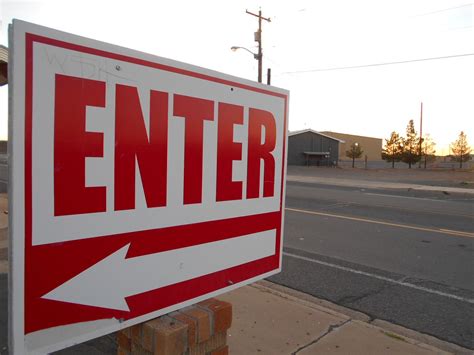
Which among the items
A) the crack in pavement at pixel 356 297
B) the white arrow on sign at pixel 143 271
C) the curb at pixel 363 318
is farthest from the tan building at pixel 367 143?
the white arrow on sign at pixel 143 271

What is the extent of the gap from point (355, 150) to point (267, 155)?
187ft

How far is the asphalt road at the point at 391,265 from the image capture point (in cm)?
410

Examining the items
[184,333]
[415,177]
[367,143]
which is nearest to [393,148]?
[415,177]

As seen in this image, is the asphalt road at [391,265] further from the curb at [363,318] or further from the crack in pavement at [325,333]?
the crack in pavement at [325,333]

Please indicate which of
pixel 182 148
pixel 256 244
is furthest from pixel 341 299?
pixel 182 148

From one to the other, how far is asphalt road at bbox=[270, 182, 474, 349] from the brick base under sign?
9.18 ft

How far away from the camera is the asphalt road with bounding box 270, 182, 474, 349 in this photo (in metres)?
4.10

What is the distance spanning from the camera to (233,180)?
5.53 ft

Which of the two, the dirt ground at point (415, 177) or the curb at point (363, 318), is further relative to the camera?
the dirt ground at point (415, 177)

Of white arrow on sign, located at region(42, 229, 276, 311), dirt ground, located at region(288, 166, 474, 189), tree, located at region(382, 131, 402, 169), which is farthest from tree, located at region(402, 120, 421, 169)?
white arrow on sign, located at region(42, 229, 276, 311)

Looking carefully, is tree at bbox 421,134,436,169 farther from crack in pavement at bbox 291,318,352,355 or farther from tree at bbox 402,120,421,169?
crack in pavement at bbox 291,318,352,355

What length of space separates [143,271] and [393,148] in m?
56.8

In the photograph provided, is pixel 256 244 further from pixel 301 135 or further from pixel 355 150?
pixel 355 150

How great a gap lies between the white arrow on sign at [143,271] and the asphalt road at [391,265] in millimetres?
2859
